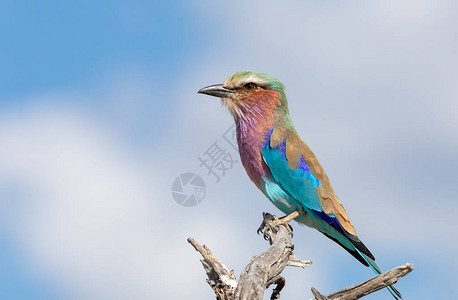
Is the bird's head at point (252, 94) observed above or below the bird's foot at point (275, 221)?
above

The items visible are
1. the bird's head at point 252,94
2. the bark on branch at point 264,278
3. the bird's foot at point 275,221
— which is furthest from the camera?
the bird's head at point 252,94

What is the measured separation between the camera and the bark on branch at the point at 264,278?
4.81m

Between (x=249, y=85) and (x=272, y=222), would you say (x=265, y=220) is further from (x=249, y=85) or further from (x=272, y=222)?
(x=249, y=85)

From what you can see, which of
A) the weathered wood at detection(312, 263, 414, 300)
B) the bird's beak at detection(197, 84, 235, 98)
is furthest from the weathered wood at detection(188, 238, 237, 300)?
the bird's beak at detection(197, 84, 235, 98)

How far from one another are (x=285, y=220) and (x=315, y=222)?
0.43 m

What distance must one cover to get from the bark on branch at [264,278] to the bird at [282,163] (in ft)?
3.48

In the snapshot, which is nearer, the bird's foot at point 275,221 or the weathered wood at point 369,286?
the weathered wood at point 369,286

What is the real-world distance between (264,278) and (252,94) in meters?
2.67

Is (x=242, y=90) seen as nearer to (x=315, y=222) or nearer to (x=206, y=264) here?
(x=315, y=222)

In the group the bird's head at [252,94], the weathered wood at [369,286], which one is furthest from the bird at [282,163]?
the weathered wood at [369,286]

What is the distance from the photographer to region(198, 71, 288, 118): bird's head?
6.81 meters

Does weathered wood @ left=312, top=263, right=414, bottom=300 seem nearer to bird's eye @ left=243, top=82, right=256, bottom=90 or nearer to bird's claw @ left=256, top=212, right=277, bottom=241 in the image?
bird's claw @ left=256, top=212, right=277, bottom=241

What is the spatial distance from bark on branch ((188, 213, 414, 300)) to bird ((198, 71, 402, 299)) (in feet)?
3.48

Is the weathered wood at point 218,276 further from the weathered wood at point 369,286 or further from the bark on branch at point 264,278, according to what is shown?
the weathered wood at point 369,286
